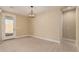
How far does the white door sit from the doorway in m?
0.88

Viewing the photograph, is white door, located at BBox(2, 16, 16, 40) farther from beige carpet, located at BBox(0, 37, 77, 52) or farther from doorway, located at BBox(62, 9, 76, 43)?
doorway, located at BBox(62, 9, 76, 43)

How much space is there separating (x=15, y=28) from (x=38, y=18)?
443mm

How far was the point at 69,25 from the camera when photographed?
162cm

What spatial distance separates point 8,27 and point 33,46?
547 millimetres

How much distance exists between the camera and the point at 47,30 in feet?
5.53

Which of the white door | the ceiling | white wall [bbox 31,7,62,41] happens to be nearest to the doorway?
white wall [bbox 31,7,62,41]

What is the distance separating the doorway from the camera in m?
1.58

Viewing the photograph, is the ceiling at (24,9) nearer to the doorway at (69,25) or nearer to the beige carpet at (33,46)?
the doorway at (69,25)

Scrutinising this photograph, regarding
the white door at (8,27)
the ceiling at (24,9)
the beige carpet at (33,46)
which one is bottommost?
the beige carpet at (33,46)

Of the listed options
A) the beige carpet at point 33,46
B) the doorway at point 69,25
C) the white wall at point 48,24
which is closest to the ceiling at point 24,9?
the white wall at point 48,24

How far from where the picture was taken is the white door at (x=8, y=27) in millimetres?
1600

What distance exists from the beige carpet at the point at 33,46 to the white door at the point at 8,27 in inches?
3.7

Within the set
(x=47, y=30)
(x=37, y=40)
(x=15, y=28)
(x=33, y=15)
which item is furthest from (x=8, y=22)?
(x=47, y=30)
